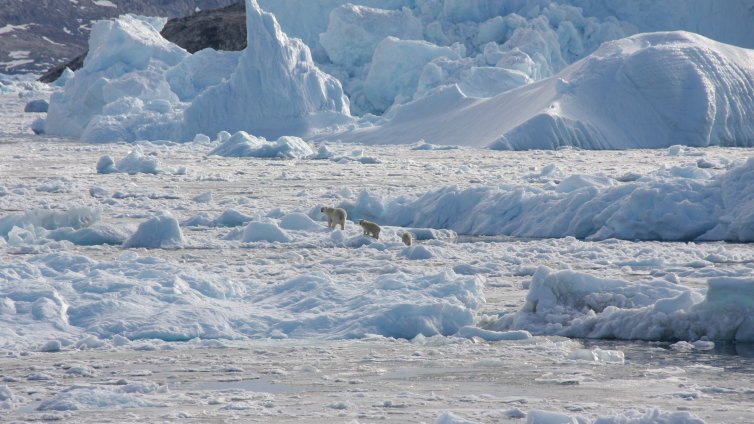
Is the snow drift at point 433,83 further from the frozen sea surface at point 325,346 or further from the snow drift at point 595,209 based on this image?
the frozen sea surface at point 325,346

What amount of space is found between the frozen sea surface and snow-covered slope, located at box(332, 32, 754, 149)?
831 centimetres

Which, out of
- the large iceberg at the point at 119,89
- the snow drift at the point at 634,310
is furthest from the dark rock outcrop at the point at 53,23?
the snow drift at the point at 634,310

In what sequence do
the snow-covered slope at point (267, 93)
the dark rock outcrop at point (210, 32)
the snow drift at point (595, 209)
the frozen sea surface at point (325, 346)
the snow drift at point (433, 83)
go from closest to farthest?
1. the frozen sea surface at point (325, 346)
2. the snow drift at point (595, 209)
3. the snow drift at point (433, 83)
4. the snow-covered slope at point (267, 93)
5. the dark rock outcrop at point (210, 32)

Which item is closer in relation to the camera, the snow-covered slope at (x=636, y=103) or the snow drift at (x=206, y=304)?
the snow drift at (x=206, y=304)

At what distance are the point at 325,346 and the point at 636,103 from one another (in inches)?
585

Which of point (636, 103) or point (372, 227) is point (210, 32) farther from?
point (372, 227)

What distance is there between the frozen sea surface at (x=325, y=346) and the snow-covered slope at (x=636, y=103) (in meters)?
8.31

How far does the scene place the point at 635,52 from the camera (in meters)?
19.4

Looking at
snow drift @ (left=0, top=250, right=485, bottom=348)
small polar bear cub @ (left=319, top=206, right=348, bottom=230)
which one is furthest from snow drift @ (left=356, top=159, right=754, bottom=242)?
snow drift @ (left=0, top=250, right=485, bottom=348)

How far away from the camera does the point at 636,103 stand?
1944 cm

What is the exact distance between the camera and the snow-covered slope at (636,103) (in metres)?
19.0

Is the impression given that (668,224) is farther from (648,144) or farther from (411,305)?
(648,144)

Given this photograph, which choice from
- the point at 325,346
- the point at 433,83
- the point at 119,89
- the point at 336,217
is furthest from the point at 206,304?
the point at 119,89

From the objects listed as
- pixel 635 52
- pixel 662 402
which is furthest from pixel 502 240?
pixel 635 52
